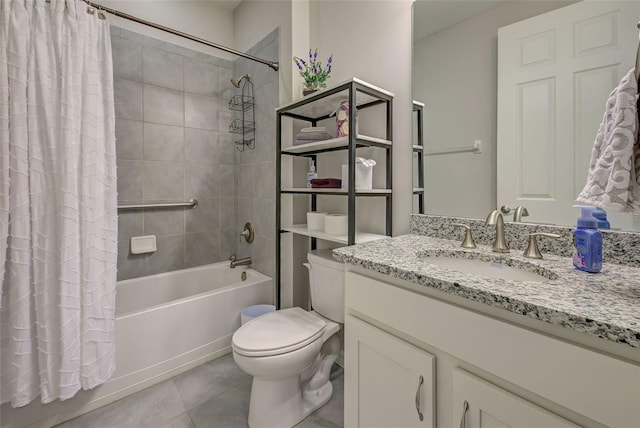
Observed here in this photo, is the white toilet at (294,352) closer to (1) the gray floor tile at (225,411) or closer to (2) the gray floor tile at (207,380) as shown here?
(1) the gray floor tile at (225,411)

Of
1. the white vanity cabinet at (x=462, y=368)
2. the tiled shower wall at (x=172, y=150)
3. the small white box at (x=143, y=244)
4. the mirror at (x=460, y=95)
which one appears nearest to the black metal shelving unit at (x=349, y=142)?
the mirror at (x=460, y=95)

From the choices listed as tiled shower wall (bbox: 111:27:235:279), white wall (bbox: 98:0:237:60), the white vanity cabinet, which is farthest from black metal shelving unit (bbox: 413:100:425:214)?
white wall (bbox: 98:0:237:60)

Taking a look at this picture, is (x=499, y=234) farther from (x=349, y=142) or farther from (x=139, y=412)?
(x=139, y=412)

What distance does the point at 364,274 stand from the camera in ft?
3.27

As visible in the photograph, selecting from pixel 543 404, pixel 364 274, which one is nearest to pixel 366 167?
pixel 364 274

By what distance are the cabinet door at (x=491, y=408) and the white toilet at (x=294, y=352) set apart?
69cm

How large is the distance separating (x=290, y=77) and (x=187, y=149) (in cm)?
106

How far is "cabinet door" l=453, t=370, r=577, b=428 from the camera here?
23.7 inches

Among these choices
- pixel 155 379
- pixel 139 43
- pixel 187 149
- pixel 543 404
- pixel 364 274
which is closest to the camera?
pixel 543 404

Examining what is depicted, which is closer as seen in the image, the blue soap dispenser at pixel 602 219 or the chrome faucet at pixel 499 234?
the blue soap dispenser at pixel 602 219

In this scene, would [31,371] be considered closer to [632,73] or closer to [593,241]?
[593,241]

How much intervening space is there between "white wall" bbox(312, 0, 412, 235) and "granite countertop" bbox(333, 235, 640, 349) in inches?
20.5

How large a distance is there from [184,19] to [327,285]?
237 cm

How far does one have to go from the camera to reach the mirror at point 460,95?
1.20 metres
